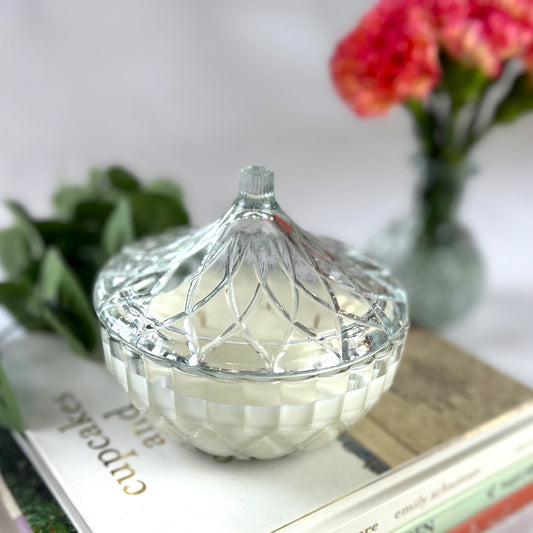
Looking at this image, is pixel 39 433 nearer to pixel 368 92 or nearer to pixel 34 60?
pixel 368 92

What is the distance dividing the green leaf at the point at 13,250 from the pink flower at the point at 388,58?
12.9 inches

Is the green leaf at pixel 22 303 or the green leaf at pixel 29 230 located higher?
the green leaf at pixel 29 230

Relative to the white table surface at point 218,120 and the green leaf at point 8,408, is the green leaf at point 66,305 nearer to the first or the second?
the green leaf at point 8,408

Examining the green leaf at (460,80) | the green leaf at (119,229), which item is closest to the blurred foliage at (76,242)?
the green leaf at (119,229)

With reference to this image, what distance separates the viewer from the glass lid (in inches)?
14.9

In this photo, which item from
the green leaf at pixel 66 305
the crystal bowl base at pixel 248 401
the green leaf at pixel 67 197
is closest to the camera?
the crystal bowl base at pixel 248 401

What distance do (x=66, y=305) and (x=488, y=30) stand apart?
427mm

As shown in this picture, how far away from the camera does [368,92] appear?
2.19ft

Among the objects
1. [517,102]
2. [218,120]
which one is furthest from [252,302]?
[218,120]

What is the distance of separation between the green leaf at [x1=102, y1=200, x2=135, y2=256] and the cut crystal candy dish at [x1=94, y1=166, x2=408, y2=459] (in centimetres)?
13

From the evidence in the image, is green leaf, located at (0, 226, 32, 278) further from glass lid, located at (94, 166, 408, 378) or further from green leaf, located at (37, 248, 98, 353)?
glass lid, located at (94, 166, 408, 378)

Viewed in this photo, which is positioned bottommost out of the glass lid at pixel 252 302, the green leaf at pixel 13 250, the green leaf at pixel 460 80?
the green leaf at pixel 13 250

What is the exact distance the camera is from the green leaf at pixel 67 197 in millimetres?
649

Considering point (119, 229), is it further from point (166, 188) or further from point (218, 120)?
point (218, 120)
